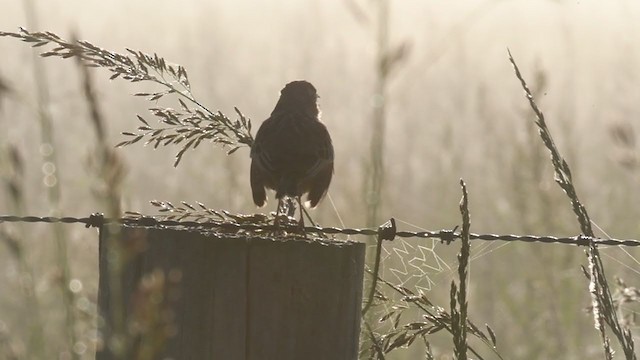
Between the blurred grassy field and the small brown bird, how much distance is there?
0.47ft

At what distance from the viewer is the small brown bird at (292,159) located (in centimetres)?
520

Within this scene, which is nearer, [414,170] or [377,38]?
[377,38]

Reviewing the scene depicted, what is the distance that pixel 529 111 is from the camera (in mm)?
5176

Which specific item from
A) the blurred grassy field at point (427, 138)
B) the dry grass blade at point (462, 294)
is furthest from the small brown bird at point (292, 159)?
the dry grass blade at point (462, 294)

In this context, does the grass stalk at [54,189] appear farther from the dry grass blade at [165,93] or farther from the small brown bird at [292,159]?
the small brown bird at [292,159]

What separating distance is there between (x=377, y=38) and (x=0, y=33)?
115cm

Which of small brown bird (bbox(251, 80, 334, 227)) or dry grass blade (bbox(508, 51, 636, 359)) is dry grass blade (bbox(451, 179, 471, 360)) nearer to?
dry grass blade (bbox(508, 51, 636, 359))

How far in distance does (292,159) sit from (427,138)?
5.24 meters

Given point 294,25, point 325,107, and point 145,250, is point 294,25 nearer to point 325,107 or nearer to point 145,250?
point 325,107

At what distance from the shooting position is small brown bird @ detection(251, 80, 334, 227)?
17.0 ft

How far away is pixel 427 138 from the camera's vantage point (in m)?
10.4

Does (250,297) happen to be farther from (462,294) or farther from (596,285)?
(596,285)

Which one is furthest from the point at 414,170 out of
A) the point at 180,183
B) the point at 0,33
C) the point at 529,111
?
the point at 0,33

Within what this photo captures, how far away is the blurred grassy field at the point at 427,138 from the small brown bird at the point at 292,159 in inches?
5.7
